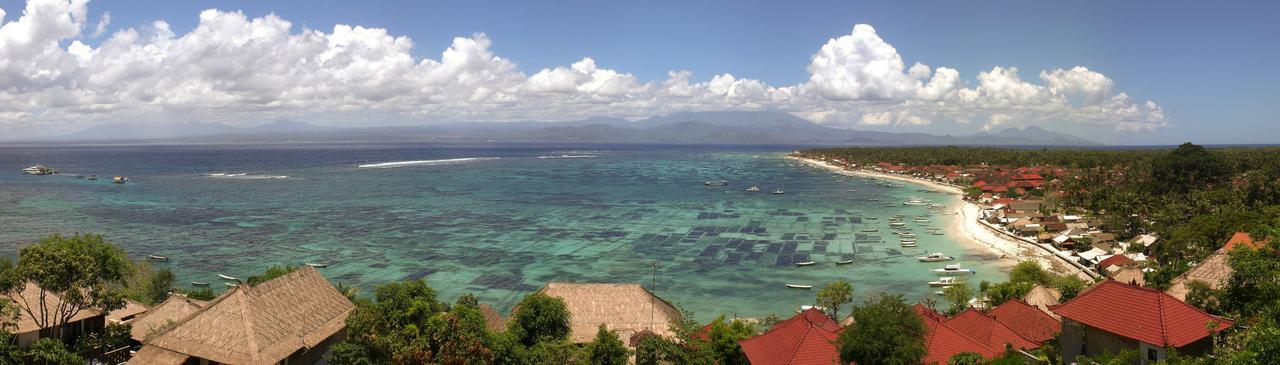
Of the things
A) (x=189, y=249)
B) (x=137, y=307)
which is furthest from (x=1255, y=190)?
(x=189, y=249)

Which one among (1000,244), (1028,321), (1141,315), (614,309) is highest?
(1141,315)

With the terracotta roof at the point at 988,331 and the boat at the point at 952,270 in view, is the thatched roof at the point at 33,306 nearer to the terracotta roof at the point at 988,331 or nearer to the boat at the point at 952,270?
the terracotta roof at the point at 988,331

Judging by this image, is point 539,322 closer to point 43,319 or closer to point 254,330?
point 254,330

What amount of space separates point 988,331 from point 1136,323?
15.5 ft

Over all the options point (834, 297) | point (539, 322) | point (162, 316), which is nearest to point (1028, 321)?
point (834, 297)

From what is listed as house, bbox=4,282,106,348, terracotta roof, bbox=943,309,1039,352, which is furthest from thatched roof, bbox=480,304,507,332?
terracotta roof, bbox=943,309,1039,352

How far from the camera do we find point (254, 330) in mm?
18500

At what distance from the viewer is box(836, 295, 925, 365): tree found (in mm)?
16609

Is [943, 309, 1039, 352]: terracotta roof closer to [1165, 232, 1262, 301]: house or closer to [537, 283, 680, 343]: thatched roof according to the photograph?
[1165, 232, 1262, 301]: house

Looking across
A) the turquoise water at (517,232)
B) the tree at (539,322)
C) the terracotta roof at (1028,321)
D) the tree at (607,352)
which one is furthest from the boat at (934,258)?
the tree at (607,352)

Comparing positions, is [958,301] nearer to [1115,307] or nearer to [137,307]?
[1115,307]

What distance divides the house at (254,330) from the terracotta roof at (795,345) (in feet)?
40.2

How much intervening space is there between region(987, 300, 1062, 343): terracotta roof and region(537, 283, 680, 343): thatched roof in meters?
10.9

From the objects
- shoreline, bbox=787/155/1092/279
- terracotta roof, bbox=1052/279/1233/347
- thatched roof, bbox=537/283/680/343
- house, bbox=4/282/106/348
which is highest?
terracotta roof, bbox=1052/279/1233/347
